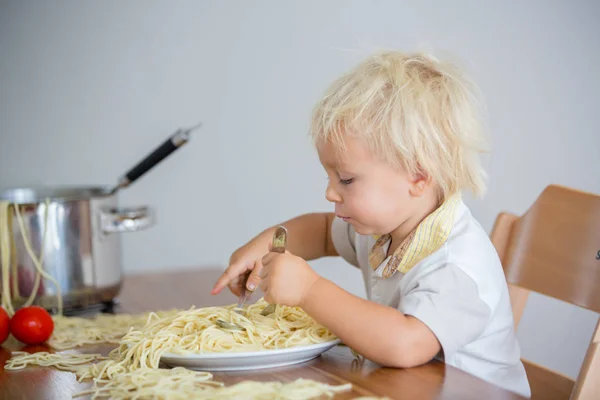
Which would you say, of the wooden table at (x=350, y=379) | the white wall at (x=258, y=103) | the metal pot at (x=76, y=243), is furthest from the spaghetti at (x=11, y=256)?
the white wall at (x=258, y=103)

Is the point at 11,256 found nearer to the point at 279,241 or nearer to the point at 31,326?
the point at 31,326

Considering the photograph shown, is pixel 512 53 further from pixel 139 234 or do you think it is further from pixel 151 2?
pixel 139 234

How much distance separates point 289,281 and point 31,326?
509 millimetres

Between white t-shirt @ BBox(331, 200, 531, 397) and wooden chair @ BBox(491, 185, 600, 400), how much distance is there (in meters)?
0.14

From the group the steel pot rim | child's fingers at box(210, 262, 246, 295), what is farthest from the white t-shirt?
the steel pot rim

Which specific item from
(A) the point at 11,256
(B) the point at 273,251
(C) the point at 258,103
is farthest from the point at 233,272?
(C) the point at 258,103

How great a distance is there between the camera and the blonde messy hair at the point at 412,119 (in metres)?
1.15

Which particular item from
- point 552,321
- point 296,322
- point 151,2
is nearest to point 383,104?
point 296,322

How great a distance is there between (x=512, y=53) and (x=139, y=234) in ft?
5.07

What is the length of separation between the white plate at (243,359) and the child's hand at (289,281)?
0.08 m

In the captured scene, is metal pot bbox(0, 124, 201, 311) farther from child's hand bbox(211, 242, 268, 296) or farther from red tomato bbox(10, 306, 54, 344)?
child's hand bbox(211, 242, 268, 296)

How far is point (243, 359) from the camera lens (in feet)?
3.09

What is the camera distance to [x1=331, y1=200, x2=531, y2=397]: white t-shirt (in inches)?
41.2

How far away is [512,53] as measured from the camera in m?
2.76
